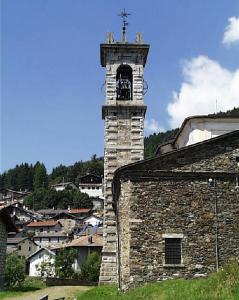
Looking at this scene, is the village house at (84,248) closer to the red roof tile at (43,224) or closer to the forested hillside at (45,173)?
the red roof tile at (43,224)

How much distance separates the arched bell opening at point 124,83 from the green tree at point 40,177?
135m

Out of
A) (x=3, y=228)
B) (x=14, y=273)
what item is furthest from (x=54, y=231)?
(x=3, y=228)

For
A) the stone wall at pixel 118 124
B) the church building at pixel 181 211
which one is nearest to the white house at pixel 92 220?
the stone wall at pixel 118 124

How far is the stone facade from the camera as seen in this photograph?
17500 mm

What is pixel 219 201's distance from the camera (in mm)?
18312

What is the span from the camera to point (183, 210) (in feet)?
59.3

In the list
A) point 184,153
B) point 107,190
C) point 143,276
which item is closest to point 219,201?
point 184,153

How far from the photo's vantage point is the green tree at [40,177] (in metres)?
162

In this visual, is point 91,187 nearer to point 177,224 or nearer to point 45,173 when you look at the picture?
point 45,173

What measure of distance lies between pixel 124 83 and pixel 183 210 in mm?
13741

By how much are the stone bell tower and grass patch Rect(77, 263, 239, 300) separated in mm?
9501

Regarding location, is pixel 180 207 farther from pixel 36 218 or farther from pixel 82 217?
pixel 36 218

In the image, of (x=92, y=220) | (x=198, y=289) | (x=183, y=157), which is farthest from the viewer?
(x=92, y=220)

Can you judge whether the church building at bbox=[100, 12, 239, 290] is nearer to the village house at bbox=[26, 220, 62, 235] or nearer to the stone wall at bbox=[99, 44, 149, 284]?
the stone wall at bbox=[99, 44, 149, 284]
